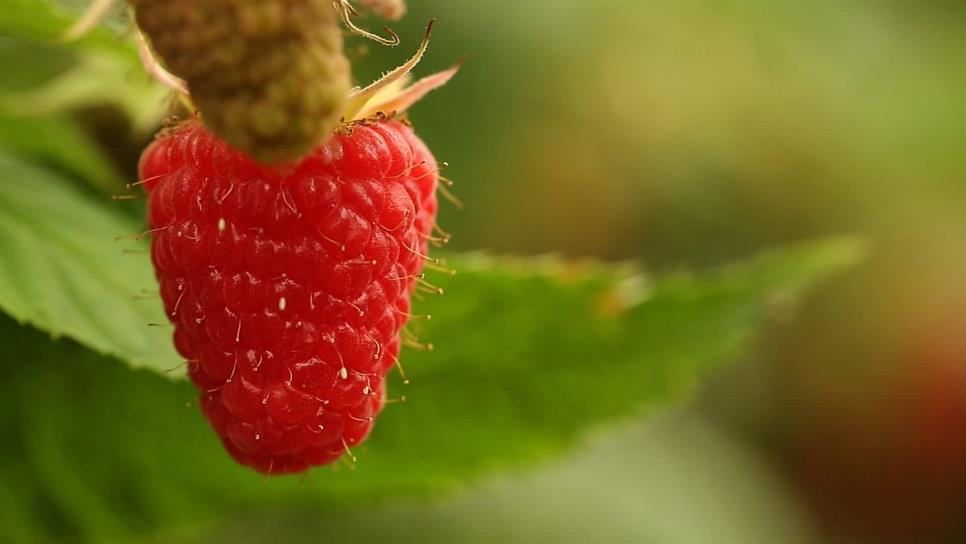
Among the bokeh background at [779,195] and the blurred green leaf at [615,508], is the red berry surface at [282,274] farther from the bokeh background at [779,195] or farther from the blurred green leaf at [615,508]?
the bokeh background at [779,195]

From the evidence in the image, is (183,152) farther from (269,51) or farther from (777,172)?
(777,172)

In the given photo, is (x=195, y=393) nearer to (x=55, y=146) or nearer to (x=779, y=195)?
(x=55, y=146)

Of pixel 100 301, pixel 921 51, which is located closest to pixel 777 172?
pixel 921 51

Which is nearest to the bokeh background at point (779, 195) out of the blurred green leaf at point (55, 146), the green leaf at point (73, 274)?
the blurred green leaf at point (55, 146)

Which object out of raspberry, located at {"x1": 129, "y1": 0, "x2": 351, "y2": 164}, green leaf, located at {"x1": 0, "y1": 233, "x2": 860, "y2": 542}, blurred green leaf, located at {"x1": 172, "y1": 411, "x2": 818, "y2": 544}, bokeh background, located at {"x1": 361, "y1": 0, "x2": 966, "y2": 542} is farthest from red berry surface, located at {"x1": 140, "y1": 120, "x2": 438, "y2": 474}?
bokeh background, located at {"x1": 361, "y1": 0, "x2": 966, "y2": 542}

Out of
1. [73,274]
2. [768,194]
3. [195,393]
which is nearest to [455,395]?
[195,393]

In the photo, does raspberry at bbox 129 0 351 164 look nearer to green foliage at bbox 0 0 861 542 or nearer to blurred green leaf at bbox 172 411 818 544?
green foliage at bbox 0 0 861 542

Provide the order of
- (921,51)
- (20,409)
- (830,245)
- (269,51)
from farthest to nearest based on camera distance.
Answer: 1. (921,51)
2. (830,245)
3. (20,409)
4. (269,51)
